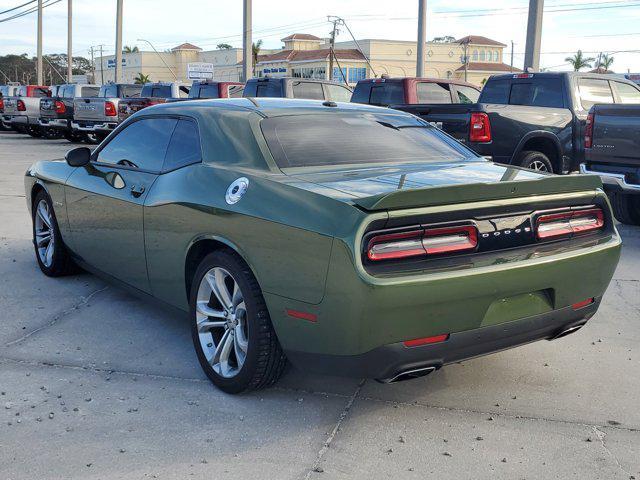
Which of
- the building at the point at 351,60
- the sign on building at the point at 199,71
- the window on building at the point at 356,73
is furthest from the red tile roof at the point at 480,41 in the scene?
the sign on building at the point at 199,71

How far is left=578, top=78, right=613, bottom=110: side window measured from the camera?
1164 cm

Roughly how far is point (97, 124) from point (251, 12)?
1143 centimetres

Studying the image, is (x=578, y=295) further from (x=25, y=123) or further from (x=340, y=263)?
(x=25, y=123)

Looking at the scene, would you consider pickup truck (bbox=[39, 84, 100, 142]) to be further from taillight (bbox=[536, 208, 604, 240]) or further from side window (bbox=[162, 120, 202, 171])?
taillight (bbox=[536, 208, 604, 240])

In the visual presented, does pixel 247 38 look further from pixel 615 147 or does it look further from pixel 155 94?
pixel 615 147

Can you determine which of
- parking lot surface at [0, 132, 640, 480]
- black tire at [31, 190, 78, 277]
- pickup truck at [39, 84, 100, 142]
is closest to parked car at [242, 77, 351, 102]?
pickup truck at [39, 84, 100, 142]

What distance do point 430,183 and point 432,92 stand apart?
35.9 feet

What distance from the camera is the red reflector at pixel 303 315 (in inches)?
136

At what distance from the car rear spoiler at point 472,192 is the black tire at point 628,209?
232 inches

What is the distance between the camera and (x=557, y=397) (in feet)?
13.5

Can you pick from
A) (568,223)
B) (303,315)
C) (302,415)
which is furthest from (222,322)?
(568,223)

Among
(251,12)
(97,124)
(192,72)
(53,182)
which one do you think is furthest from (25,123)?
(53,182)

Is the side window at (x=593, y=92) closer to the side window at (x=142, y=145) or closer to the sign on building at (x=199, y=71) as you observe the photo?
the side window at (x=142, y=145)

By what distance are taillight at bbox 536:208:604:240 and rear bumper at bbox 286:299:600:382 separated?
1.32 ft
